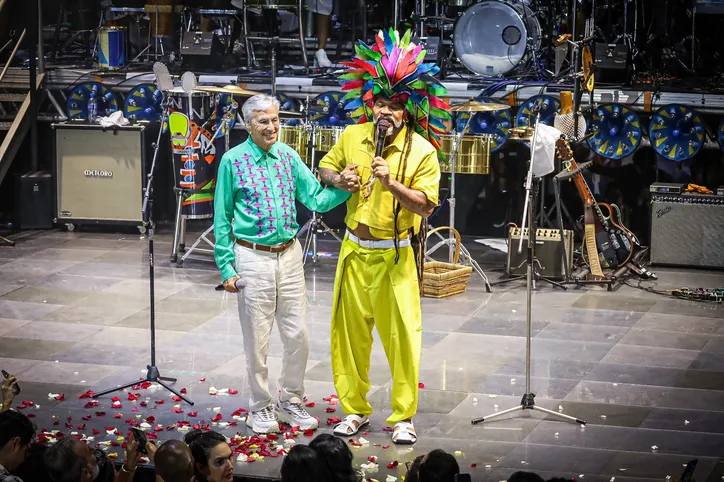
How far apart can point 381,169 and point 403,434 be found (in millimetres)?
1389

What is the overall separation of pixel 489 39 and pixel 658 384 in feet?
18.7

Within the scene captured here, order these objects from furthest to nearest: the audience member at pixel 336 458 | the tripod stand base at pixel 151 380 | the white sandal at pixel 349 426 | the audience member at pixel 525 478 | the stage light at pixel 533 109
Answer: the stage light at pixel 533 109
the tripod stand base at pixel 151 380
the white sandal at pixel 349 426
the audience member at pixel 336 458
the audience member at pixel 525 478

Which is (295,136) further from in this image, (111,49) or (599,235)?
(111,49)

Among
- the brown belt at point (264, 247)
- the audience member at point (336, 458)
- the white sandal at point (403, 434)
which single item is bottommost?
the white sandal at point (403, 434)

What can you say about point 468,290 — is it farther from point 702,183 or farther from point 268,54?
point 268,54

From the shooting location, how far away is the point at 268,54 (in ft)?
44.4

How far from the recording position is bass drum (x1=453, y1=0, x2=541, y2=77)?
38.4 feet

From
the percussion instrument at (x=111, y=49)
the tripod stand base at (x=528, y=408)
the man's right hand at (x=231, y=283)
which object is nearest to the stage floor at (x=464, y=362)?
the tripod stand base at (x=528, y=408)

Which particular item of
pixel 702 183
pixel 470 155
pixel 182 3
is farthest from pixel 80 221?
pixel 702 183

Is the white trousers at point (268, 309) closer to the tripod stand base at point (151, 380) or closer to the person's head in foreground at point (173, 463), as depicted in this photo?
the tripod stand base at point (151, 380)

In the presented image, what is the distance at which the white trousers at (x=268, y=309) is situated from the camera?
227 inches

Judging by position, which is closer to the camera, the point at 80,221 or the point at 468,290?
the point at 468,290

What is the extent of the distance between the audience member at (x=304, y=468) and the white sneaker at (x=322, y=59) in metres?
9.29

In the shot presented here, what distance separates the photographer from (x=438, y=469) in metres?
3.82
